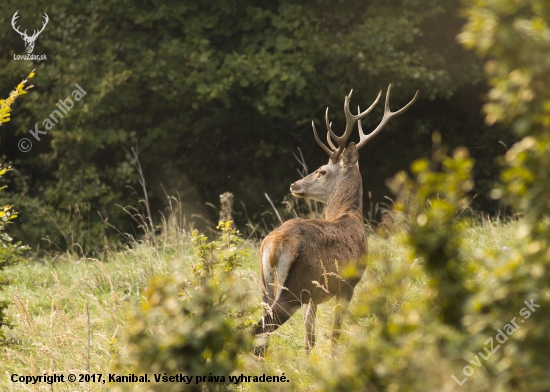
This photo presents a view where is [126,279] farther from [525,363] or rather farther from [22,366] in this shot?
[525,363]

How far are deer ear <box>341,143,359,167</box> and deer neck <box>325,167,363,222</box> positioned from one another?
7 centimetres

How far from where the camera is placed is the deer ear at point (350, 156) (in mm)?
5984

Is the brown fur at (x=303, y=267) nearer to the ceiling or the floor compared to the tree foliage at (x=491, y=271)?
nearer to the floor

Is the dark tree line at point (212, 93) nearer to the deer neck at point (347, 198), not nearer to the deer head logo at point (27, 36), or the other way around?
the deer head logo at point (27, 36)

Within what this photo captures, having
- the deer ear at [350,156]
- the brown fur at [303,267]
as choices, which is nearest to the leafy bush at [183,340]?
the brown fur at [303,267]

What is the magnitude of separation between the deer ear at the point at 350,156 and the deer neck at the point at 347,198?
7 centimetres

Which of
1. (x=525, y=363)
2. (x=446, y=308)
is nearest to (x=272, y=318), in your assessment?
(x=446, y=308)

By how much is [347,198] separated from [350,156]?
1.41 ft

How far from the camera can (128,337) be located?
2.08 m

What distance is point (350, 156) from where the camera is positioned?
19.7ft

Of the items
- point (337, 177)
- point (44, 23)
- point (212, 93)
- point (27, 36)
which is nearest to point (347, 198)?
point (337, 177)

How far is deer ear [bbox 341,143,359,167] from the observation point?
598 cm

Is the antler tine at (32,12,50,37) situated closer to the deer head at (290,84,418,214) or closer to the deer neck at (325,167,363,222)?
the deer head at (290,84,418,214)

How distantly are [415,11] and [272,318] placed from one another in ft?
27.8
